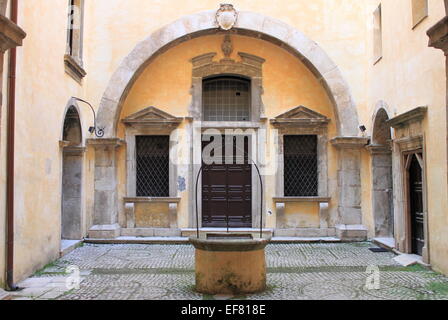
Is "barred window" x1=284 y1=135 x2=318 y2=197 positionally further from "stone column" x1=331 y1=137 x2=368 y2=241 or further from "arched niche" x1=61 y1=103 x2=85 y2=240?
"arched niche" x1=61 y1=103 x2=85 y2=240

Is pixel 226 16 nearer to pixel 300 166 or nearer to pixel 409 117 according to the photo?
Answer: pixel 300 166

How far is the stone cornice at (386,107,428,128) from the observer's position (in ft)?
27.9

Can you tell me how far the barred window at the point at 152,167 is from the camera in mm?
12656

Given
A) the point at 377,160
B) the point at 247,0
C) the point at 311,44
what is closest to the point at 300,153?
the point at 377,160

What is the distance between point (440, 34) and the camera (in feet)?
21.3

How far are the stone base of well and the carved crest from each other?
22.7 ft

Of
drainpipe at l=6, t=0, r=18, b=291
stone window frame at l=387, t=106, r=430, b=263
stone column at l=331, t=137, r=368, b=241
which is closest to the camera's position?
drainpipe at l=6, t=0, r=18, b=291

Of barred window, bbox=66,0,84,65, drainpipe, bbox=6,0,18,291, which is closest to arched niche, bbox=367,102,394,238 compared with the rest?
barred window, bbox=66,0,84,65

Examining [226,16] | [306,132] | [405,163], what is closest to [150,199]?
[306,132]

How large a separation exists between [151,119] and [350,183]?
516cm

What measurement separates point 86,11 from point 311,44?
18.1 ft

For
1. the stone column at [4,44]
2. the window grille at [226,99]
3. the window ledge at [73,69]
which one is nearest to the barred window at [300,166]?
the window grille at [226,99]

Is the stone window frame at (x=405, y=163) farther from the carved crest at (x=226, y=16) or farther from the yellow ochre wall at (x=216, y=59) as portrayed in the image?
the carved crest at (x=226, y=16)
